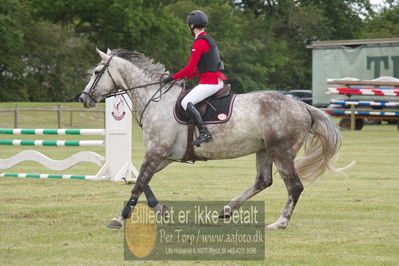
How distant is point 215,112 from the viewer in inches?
395

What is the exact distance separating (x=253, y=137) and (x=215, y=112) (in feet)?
1.86

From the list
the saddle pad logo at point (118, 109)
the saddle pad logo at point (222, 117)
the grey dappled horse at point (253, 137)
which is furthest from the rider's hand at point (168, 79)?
the saddle pad logo at point (118, 109)

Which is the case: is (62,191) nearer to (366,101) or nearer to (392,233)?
(392,233)

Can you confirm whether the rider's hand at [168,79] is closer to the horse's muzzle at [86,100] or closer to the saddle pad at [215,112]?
the saddle pad at [215,112]

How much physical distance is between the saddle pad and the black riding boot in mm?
153

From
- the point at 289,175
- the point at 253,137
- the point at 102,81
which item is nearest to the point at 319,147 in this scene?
the point at 289,175

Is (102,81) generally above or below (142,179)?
above

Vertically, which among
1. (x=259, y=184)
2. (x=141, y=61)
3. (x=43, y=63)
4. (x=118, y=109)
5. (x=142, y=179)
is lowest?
(x=259, y=184)

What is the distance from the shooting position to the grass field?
26.1 feet

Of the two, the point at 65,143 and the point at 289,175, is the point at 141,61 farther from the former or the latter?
the point at 65,143

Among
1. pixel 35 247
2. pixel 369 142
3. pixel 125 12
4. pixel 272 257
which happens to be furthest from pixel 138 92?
pixel 125 12

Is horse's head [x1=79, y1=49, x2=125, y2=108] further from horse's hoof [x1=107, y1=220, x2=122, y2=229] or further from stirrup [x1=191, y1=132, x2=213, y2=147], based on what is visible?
horse's hoof [x1=107, y1=220, x2=122, y2=229]

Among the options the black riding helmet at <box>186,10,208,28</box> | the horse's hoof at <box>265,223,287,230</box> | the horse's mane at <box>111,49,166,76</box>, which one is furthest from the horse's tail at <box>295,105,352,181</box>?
the horse's mane at <box>111,49,166,76</box>

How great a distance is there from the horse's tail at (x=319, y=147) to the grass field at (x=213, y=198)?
0.63 m
